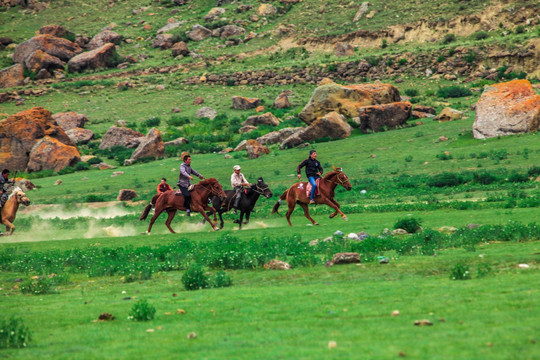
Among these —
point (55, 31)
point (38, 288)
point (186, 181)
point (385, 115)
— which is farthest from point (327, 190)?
point (55, 31)

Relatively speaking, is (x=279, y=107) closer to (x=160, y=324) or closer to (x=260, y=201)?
(x=260, y=201)

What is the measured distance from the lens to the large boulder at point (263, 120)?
65.1 metres

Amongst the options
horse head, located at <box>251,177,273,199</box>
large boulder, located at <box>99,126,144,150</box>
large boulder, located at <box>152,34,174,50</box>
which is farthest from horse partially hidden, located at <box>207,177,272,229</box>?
large boulder, located at <box>152,34,174,50</box>

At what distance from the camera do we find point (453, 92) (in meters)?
65.4

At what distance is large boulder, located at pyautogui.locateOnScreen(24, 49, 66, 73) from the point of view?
9744 cm

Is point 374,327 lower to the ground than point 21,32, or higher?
higher

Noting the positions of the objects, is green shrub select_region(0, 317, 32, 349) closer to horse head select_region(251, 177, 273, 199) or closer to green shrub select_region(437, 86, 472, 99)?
horse head select_region(251, 177, 273, 199)

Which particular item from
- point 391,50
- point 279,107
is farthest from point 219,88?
point 391,50

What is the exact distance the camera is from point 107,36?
109 metres

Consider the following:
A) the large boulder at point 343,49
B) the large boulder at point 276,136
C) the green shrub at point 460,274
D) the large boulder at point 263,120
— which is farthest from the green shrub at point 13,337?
the large boulder at point 343,49

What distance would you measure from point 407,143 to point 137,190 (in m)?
19.5

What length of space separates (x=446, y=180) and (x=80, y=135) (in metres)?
44.5

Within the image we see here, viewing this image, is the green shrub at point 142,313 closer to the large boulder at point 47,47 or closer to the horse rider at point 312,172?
the horse rider at point 312,172

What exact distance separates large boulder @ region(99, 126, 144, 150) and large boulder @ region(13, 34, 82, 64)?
39371 mm
